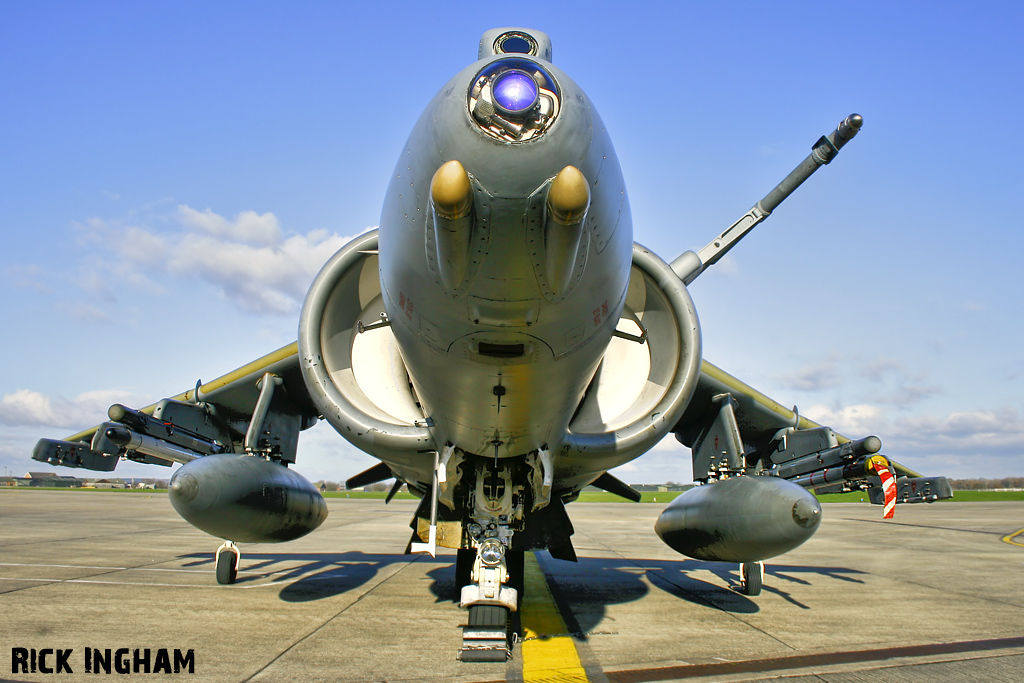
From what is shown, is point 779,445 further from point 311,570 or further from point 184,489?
point 311,570

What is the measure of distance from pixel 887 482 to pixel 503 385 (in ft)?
14.4

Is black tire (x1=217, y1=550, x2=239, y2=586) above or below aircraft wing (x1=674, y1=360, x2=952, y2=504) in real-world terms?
below

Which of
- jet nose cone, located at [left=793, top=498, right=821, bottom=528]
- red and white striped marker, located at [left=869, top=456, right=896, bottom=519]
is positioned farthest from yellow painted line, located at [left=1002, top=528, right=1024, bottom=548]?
jet nose cone, located at [left=793, top=498, right=821, bottom=528]

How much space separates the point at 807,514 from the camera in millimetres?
4973

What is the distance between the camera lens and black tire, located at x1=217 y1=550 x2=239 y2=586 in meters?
7.98

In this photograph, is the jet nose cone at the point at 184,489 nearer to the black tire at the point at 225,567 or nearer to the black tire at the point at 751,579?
the black tire at the point at 225,567

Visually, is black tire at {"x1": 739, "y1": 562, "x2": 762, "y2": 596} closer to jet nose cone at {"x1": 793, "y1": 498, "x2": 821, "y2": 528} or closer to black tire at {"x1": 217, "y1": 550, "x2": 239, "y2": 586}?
jet nose cone at {"x1": 793, "y1": 498, "x2": 821, "y2": 528}

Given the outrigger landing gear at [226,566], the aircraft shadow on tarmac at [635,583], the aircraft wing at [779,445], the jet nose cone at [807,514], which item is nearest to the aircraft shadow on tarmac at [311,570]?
the outrigger landing gear at [226,566]

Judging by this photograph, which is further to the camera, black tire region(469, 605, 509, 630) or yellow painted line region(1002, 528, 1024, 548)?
yellow painted line region(1002, 528, 1024, 548)

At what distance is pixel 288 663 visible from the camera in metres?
4.47

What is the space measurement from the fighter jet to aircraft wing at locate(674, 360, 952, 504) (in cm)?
3

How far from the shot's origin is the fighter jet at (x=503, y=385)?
2404mm

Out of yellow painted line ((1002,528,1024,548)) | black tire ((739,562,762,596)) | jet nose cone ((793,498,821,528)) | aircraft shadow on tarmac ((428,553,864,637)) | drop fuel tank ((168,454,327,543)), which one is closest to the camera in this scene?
jet nose cone ((793,498,821,528))

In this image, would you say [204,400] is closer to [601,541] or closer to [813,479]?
[813,479]
